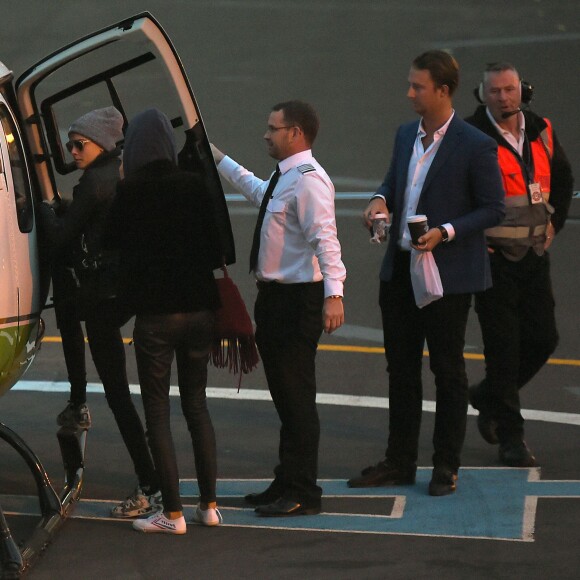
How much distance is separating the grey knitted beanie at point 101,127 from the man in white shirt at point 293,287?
70 centimetres

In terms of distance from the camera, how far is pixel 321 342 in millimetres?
10086

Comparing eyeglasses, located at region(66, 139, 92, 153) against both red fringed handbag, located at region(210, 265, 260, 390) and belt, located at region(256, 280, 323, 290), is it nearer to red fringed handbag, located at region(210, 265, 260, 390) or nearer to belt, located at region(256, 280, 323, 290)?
red fringed handbag, located at region(210, 265, 260, 390)

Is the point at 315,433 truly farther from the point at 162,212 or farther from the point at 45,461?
the point at 45,461

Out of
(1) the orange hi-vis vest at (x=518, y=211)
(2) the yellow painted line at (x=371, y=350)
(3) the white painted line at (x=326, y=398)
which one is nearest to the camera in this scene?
(1) the orange hi-vis vest at (x=518, y=211)

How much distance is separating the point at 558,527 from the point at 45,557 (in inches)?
85.8

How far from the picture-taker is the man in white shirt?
6.04 meters


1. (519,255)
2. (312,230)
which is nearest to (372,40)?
(519,255)

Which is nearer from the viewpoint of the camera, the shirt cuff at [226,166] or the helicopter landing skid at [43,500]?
the helicopter landing skid at [43,500]

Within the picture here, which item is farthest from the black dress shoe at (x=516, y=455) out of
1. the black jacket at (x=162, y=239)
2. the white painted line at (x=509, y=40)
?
the white painted line at (x=509, y=40)

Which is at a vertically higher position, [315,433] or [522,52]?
[522,52]

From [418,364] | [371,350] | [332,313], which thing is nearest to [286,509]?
[332,313]

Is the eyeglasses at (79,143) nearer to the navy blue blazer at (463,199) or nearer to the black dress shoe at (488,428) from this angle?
the navy blue blazer at (463,199)

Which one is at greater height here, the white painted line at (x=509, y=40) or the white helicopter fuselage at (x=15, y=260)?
the white painted line at (x=509, y=40)

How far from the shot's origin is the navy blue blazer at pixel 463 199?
248 inches
